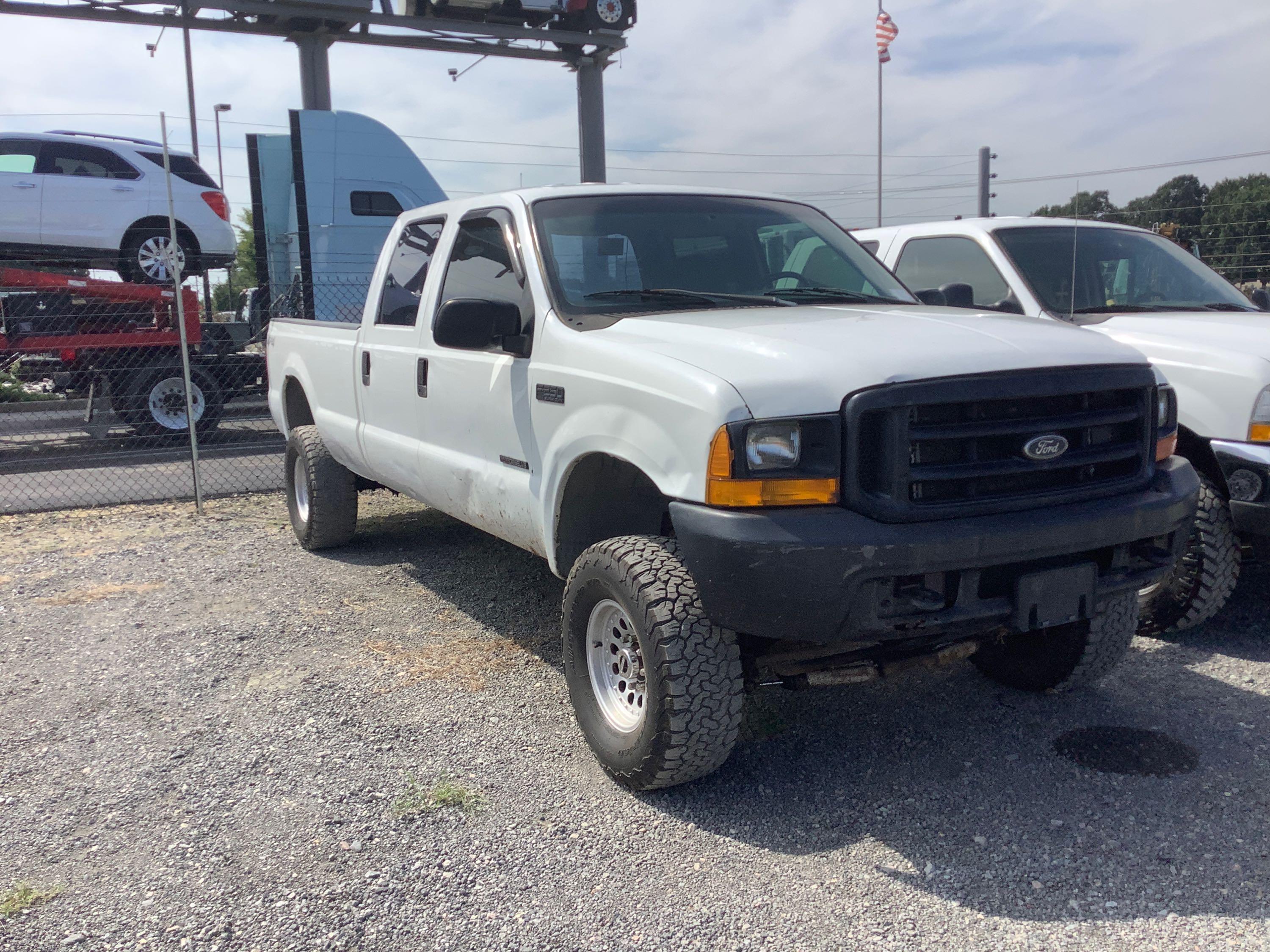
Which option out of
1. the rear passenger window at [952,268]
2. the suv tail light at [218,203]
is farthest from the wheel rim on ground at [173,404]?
the rear passenger window at [952,268]

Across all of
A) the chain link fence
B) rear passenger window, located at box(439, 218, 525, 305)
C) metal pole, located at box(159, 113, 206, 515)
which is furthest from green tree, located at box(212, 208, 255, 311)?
rear passenger window, located at box(439, 218, 525, 305)

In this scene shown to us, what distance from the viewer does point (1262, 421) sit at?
4305 mm

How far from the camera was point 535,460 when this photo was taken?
3.94 meters

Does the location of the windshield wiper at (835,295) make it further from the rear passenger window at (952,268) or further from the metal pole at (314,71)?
the metal pole at (314,71)

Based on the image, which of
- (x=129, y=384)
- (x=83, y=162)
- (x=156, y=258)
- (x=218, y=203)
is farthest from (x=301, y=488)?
(x=83, y=162)

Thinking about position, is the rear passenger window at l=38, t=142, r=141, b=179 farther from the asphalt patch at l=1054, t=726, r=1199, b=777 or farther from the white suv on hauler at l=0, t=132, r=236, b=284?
the asphalt patch at l=1054, t=726, r=1199, b=777

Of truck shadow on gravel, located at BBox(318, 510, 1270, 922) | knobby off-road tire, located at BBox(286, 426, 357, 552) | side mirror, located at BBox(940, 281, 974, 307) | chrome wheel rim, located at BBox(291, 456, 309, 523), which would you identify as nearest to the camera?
truck shadow on gravel, located at BBox(318, 510, 1270, 922)

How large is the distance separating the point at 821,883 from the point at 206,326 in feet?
38.4

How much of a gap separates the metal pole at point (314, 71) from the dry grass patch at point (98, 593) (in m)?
13.4

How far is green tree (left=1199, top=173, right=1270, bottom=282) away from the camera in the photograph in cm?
1356

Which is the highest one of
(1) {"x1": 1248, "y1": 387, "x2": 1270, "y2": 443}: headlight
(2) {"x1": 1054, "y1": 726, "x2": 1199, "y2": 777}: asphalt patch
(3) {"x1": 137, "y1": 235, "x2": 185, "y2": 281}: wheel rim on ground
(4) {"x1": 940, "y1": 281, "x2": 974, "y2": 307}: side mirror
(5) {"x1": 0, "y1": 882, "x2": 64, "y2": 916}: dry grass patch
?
(3) {"x1": 137, "y1": 235, "x2": 185, "y2": 281}: wheel rim on ground

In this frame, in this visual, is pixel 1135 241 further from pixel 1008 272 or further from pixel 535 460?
pixel 535 460

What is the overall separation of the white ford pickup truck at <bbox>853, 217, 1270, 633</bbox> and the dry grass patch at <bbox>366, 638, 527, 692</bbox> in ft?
8.79

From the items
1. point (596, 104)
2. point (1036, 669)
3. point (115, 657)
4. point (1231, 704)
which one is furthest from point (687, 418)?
point (596, 104)
